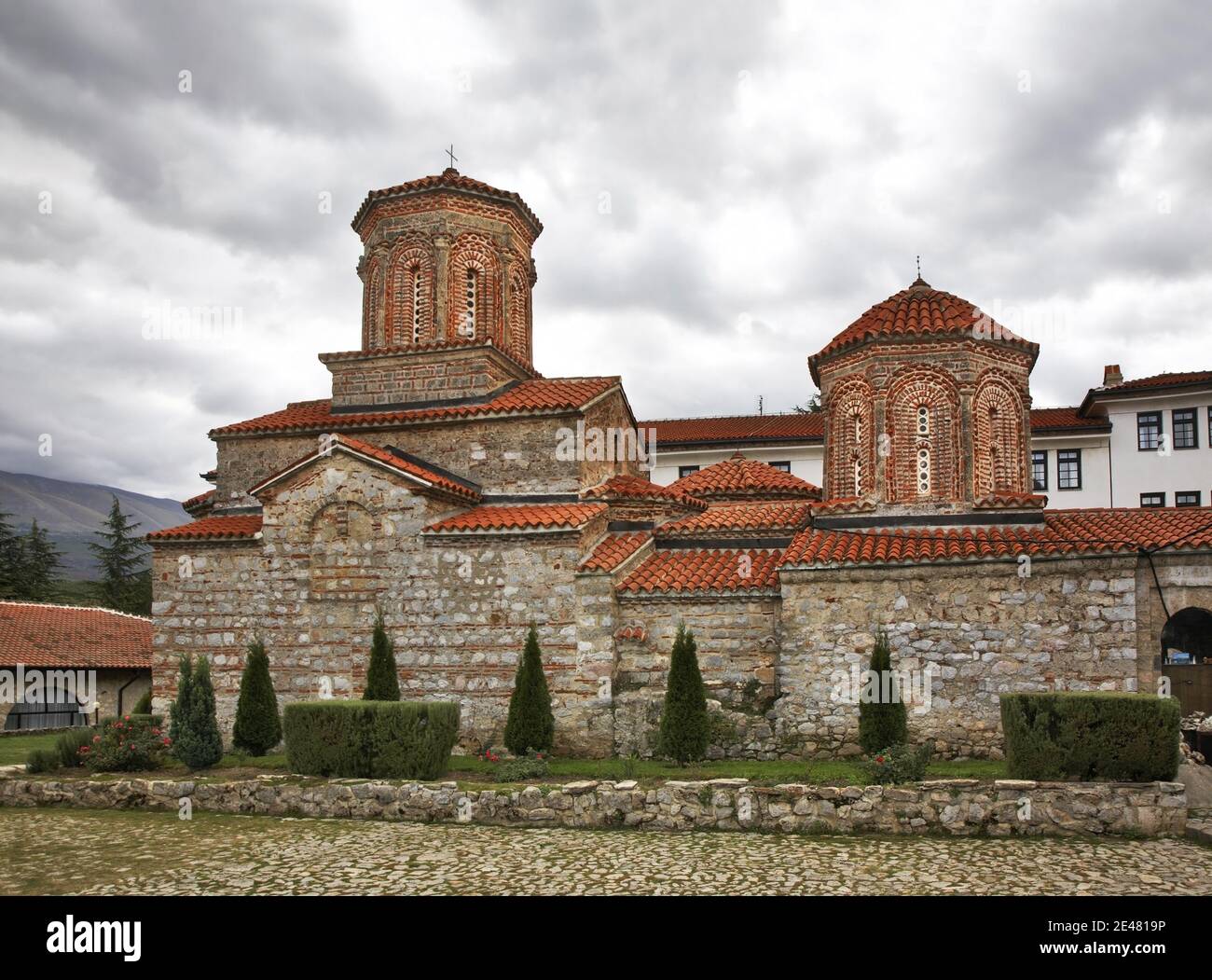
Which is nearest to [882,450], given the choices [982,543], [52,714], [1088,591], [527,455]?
[982,543]

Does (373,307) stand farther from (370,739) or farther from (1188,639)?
(1188,639)

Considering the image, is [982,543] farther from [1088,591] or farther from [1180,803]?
[1180,803]

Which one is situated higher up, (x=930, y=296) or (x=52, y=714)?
(x=930, y=296)

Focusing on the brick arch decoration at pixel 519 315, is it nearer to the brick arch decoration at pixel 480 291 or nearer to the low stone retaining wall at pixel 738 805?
the brick arch decoration at pixel 480 291

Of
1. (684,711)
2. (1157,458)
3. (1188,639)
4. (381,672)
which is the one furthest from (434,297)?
(1157,458)

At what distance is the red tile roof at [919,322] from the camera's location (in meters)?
15.8

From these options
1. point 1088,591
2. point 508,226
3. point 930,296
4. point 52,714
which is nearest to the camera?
point 1088,591

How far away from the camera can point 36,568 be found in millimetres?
39969

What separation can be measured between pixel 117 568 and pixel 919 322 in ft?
128

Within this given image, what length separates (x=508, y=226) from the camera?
1869 cm

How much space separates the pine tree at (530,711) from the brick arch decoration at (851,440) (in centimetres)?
596

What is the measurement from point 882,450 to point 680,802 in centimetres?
779

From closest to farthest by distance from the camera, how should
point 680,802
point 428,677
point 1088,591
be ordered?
point 680,802, point 1088,591, point 428,677

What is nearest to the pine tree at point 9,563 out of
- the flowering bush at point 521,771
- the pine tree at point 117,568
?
the pine tree at point 117,568
